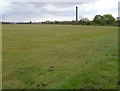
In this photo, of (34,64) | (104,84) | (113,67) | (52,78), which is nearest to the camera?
(104,84)

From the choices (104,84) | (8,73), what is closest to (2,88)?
(8,73)

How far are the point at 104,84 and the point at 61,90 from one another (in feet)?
4.59

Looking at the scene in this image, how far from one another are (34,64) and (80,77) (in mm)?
2570

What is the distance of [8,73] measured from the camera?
5.73 meters

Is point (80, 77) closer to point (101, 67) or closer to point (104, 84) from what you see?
point (104, 84)

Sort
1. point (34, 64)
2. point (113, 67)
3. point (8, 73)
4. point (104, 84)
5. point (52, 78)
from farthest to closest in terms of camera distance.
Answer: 1. point (34, 64)
2. point (113, 67)
3. point (8, 73)
4. point (52, 78)
5. point (104, 84)

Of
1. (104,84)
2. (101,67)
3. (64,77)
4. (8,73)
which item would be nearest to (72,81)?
(64,77)

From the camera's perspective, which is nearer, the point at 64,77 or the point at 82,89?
the point at 82,89

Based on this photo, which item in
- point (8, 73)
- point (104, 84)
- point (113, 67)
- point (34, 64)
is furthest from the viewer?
point (34, 64)

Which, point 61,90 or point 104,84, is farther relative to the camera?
point 104,84

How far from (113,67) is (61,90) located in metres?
3.03

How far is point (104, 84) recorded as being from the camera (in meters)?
4.66

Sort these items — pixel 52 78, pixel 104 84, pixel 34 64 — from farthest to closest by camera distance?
pixel 34 64, pixel 52 78, pixel 104 84

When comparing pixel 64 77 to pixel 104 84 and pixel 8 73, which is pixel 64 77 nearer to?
pixel 104 84
